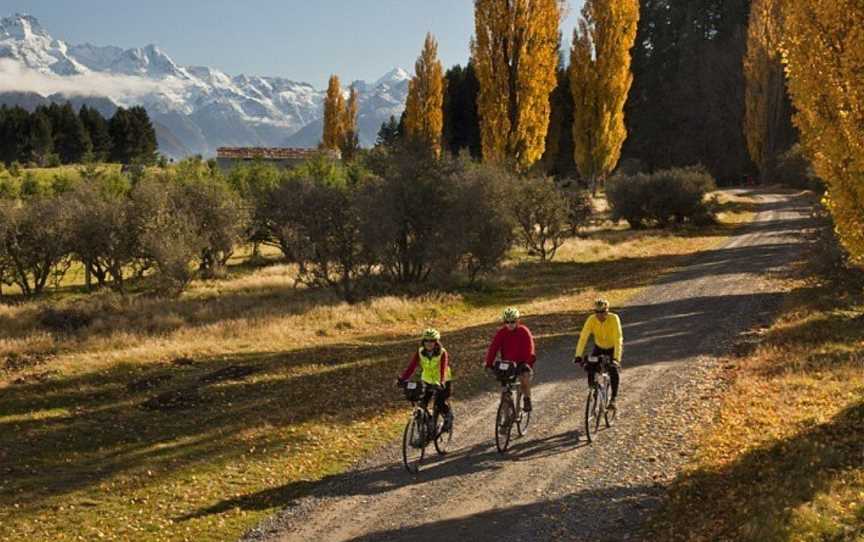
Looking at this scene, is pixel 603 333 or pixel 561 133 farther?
pixel 561 133

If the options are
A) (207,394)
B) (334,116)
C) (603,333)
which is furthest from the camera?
(334,116)

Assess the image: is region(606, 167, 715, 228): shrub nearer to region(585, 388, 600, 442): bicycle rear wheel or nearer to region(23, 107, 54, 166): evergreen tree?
region(585, 388, 600, 442): bicycle rear wheel

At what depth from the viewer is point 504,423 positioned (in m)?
11.1

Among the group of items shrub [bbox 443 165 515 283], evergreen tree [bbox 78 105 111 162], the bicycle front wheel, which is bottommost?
the bicycle front wheel

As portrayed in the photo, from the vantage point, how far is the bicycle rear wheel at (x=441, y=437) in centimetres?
Answer: 1108

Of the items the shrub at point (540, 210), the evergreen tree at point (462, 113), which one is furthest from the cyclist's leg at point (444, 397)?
the evergreen tree at point (462, 113)

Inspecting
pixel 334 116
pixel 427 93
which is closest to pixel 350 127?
pixel 334 116

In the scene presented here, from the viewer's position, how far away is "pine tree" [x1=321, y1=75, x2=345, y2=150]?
87.6 metres

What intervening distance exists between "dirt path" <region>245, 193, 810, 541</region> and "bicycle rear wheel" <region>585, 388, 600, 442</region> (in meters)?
0.24

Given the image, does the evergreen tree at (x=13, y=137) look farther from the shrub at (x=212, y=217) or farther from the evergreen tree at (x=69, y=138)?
the shrub at (x=212, y=217)

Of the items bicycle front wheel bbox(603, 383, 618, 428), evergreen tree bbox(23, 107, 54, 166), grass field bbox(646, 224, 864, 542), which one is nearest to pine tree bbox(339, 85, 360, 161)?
evergreen tree bbox(23, 107, 54, 166)

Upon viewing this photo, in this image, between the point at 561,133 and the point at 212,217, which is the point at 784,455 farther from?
the point at 561,133

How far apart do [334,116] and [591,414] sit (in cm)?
8150

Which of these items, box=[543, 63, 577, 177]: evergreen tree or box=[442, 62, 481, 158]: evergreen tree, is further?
box=[442, 62, 481, 158]: evergreen tree
